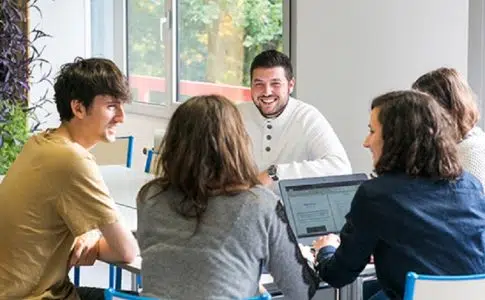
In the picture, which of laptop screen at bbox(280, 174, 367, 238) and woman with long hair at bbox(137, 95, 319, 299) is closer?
woman with long hair at bbox(137, 95, 319, 299)

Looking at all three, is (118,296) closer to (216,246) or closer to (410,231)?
(216,246)

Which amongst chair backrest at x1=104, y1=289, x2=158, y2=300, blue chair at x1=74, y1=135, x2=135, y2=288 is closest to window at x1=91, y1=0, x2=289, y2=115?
blue chair at x1=74, y1=135, x2=135, y2=288

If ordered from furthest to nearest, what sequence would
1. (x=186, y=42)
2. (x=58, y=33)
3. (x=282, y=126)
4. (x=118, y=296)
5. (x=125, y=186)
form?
(x=58, y=33)
(x=186, y=42)
(x=125, y=186)
(x=282, y=126)
(x=118, y=296)

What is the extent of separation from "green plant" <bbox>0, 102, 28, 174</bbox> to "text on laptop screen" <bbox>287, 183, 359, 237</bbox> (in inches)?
122

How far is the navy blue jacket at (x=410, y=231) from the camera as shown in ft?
7.04

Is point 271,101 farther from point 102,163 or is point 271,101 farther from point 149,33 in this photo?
point 149,33

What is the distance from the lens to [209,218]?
78.0 inches

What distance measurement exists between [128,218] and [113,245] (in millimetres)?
694

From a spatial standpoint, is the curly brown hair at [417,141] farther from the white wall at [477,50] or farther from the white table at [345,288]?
the white wall at [477,50]

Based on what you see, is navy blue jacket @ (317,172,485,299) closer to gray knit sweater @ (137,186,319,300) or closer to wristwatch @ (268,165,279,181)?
gray knit sweater @ (137,186,319,300)

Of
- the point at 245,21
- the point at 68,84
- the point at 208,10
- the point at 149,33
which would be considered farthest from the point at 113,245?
the point at 149,33

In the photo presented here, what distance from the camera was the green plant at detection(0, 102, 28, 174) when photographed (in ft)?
17.5

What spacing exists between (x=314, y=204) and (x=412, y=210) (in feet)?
1.81

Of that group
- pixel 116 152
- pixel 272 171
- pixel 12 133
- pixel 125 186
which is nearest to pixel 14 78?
pixel 12 133
